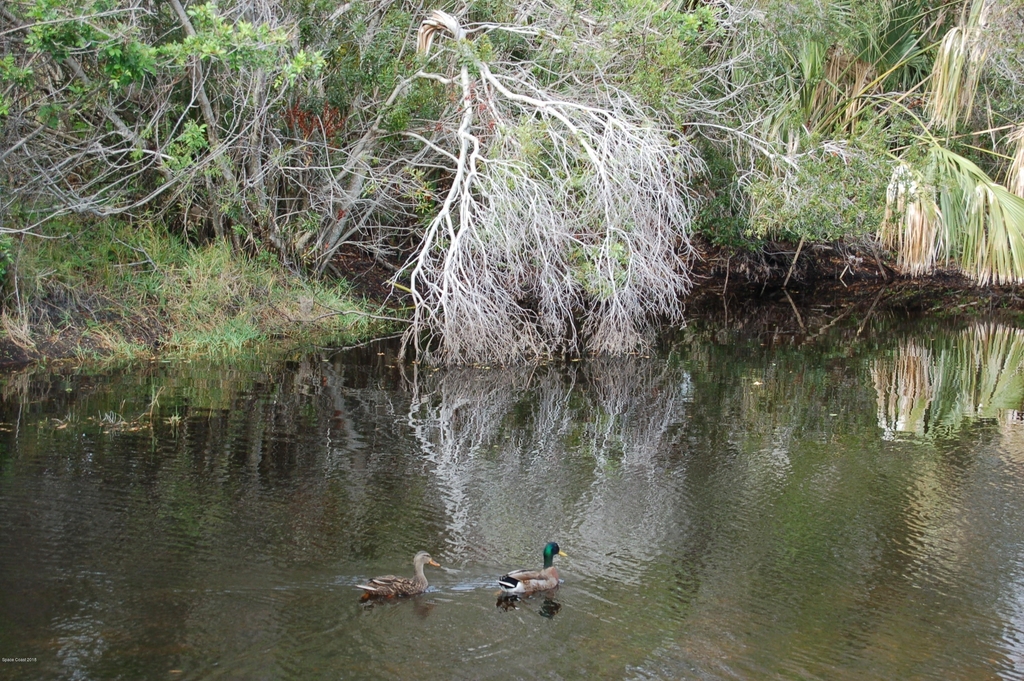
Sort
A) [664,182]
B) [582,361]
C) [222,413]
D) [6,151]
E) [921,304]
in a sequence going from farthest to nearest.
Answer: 1. [921,304]
2. [582,361]
3. [664,182]
4. [6,151]
5. [222,413]

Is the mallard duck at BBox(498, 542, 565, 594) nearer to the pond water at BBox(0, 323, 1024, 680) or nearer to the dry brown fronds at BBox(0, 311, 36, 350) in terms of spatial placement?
the pond water at BBox(0, 323, 1024, 680)

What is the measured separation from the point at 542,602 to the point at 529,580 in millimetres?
146

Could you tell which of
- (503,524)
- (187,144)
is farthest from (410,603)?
(187,144)

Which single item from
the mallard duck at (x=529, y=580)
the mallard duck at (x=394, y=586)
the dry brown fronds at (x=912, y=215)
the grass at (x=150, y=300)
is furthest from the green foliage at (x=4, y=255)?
the dry brown fronds at (x=912, y=215)

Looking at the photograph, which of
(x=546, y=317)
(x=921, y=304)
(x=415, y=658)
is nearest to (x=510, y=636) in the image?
(x=415, y=658)

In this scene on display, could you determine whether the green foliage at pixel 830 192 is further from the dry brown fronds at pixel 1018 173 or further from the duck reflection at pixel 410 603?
the duck reflection at pixel 410 603

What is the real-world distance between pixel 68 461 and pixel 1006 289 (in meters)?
17.4

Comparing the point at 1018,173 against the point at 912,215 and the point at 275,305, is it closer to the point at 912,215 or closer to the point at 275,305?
the point at 912,215

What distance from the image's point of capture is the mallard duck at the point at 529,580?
6.28 m

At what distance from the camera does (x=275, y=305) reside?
1482 centimetres

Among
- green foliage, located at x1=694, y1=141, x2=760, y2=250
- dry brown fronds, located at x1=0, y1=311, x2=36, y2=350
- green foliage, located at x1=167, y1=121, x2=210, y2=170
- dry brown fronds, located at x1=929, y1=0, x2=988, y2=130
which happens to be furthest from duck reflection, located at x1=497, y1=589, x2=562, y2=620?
dry brown fronds, located at x1=929, y1=0, x2=988, y2=130

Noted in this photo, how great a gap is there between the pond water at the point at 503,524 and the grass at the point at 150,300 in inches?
37.1

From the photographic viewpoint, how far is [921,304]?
66.5ft

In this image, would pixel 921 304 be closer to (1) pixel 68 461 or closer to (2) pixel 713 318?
(2) pixel 713 318
